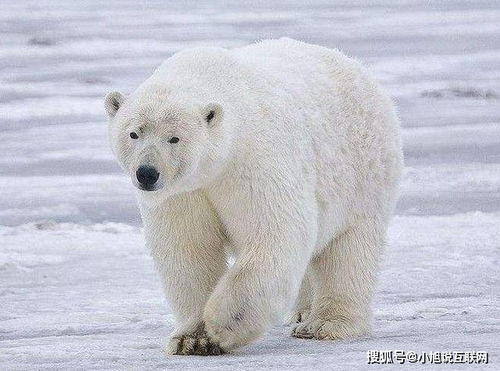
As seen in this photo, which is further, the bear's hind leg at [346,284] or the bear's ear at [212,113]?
the bear's hind leg at [346,284]

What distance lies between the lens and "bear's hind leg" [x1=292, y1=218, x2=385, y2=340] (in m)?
5.51

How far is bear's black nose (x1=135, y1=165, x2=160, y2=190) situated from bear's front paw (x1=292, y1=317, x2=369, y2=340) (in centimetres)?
132

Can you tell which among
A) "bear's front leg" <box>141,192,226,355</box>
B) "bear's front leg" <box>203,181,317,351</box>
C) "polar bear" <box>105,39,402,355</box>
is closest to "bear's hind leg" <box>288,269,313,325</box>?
"polar bear" <box>105,39,402,355</box>

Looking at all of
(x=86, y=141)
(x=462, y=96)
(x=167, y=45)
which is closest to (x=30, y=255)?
(x=86, y=141)

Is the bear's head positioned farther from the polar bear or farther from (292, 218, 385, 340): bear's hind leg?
(292, 218, 385, 340): bear's hind leg

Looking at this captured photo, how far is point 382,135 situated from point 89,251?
2.34m

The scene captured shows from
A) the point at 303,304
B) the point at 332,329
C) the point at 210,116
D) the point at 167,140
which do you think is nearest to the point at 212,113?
the point at 210,116

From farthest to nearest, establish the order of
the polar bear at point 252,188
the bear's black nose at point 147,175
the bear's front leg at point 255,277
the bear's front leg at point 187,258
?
the bear's front leg at point 187,258 < the bear's front leg at point 255,277 < the polar bear at point 252,188 < the bear's black nose at point 147,175

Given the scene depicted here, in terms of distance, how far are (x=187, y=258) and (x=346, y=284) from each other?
844mm

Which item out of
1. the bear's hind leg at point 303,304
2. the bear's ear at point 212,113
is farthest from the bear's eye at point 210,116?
the bear's hind leg at point 303,304

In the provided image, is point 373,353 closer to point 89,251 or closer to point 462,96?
point 89,251

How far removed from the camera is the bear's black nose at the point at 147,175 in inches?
176

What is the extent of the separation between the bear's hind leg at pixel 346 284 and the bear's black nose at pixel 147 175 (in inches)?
52.2

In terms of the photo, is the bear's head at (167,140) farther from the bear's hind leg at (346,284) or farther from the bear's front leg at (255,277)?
the bear's hind leg at (346,284)
